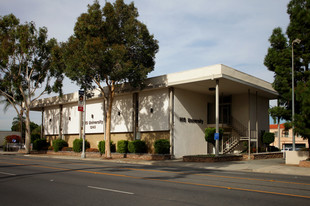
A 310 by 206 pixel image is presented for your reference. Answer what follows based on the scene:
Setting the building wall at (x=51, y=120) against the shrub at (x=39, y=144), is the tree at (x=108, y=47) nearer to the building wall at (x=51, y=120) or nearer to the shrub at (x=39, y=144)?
the building wall at (x=51, y=120)

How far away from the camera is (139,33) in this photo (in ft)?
93.9

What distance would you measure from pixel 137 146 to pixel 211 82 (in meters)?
9.66

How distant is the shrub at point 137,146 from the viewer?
30734 mm

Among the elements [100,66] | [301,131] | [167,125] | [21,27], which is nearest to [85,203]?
[301,131]

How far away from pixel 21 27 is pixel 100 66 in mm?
17031

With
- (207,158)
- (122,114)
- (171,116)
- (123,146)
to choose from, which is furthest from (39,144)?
(207,158)

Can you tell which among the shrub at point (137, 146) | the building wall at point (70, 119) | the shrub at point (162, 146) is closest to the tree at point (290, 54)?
the shrub at point (162, 146)

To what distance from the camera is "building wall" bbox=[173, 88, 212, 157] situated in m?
30.2

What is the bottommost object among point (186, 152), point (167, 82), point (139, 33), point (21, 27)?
point (186, 152)

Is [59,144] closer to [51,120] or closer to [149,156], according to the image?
[51,120]

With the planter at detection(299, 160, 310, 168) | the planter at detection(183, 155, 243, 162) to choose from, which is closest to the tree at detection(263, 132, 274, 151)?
the planter at detection(183, 155, 243, 162)

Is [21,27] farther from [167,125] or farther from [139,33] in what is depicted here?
[167,125]

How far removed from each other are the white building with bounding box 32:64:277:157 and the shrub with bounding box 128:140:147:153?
2.89 ft

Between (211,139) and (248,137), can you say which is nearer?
(211,139)
